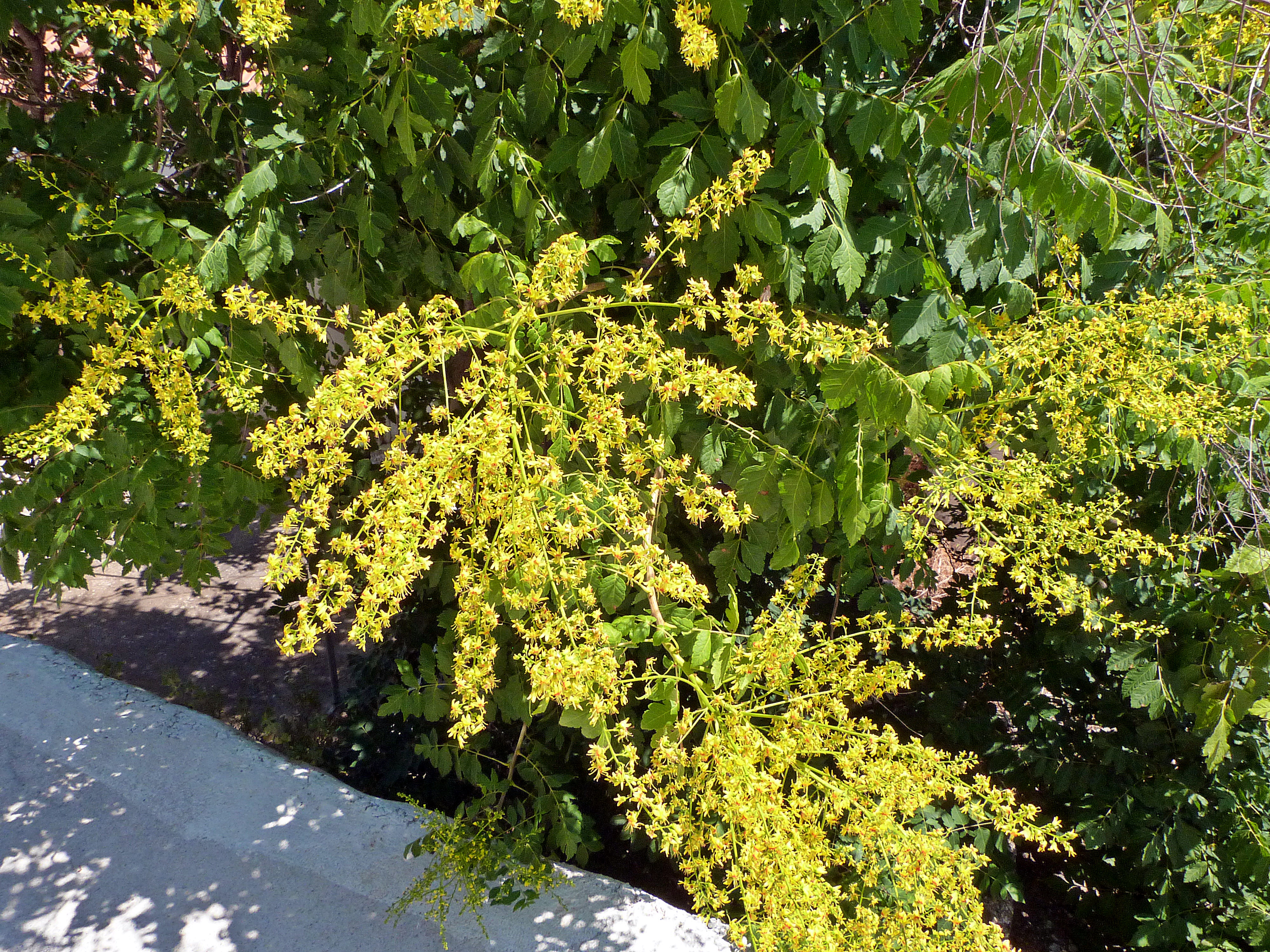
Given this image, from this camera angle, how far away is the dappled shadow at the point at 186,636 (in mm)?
4188

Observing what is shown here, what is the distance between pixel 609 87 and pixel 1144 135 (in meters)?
1.44

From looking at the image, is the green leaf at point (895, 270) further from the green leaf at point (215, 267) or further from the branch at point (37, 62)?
the branch at point (37, 62)

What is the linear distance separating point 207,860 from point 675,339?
98.2 inches

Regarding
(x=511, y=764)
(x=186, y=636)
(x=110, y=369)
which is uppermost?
(x=110, y=369)

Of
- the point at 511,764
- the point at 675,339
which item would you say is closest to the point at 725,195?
the point at 675,339

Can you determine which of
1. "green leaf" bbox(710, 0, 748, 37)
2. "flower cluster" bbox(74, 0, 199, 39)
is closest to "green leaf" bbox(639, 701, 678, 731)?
"green leaf" bbox(710, 0, 748, 37)

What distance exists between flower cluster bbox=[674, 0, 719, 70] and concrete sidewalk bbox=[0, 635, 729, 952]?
229 centimetres

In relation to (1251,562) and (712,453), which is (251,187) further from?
(1251,562)

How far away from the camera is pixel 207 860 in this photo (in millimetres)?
2789

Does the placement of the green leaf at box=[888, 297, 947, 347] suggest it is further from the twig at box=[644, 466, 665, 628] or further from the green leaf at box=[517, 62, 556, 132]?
the green leaf at box=[517, 62, 556, 132]

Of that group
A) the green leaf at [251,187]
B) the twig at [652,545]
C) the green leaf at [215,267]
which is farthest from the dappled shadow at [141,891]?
the green leaf at [251,187]

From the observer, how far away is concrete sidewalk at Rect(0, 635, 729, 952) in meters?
2.47

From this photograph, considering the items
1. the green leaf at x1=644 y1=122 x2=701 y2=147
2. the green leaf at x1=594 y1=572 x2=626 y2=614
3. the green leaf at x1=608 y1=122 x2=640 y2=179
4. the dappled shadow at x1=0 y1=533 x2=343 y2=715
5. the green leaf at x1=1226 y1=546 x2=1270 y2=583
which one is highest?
the green leaf at x1=644 y1=122 x2=701 y2=147

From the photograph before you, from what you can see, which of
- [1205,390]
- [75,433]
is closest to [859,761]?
[1205,390]
